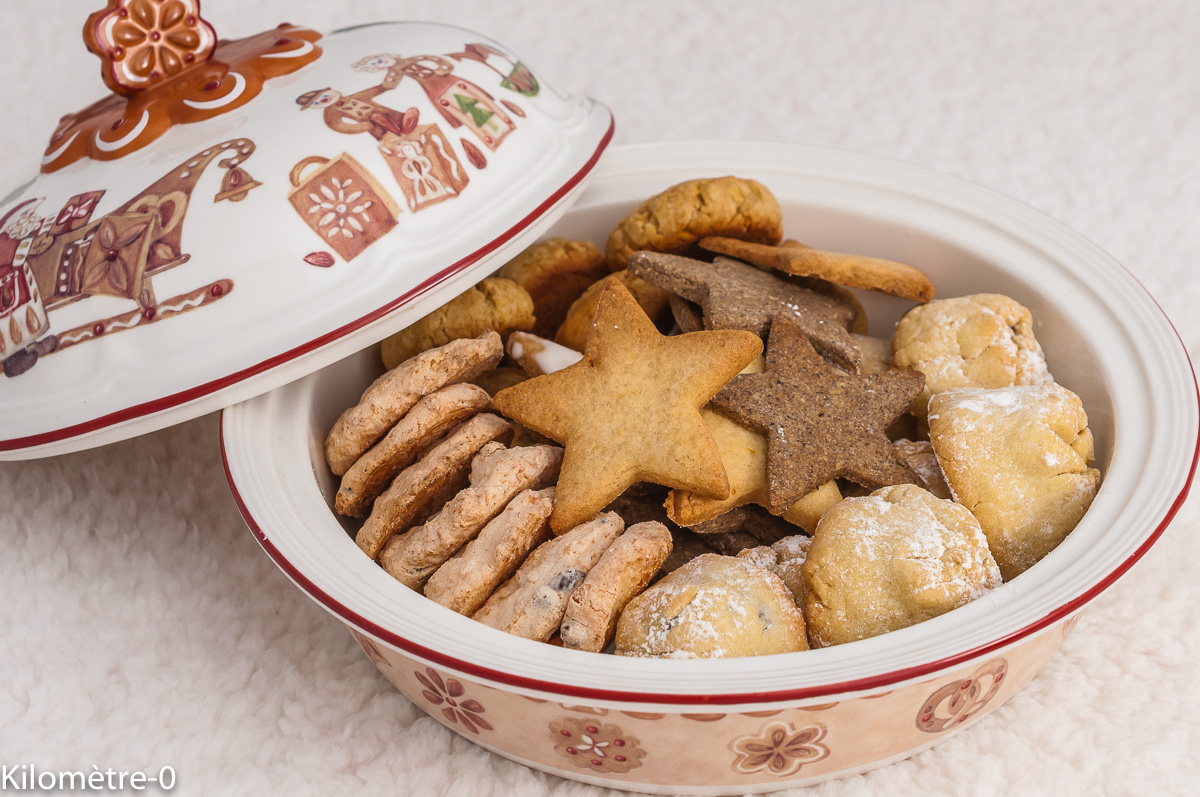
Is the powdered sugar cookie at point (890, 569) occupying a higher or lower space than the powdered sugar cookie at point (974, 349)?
lower

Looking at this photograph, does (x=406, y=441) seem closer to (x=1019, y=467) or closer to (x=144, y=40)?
(x=144, y=40)

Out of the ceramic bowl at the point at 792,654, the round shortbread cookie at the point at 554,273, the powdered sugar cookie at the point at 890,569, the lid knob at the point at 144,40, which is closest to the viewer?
the ceramic bowl at the point at 792,654

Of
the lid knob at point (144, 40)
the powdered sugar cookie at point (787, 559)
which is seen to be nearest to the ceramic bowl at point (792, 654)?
the powdered sugar cookie at point (787, 559)

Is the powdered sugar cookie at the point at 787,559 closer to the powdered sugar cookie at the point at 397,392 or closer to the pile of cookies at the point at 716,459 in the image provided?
the pile of cookies at the point at 716,459

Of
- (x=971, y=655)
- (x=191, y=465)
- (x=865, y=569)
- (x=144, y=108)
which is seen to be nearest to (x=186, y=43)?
(x=144, y=108)

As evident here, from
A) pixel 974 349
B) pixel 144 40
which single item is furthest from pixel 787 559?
pixel 144 40

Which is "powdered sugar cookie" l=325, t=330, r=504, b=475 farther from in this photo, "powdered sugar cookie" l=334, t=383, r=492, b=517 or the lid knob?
the lid knob
